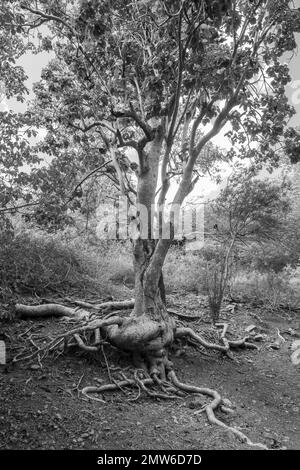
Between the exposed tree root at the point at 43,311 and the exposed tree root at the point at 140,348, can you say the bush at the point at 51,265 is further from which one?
the exposed tree root at the point at 140,348

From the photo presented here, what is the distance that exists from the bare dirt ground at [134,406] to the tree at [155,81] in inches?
19.7

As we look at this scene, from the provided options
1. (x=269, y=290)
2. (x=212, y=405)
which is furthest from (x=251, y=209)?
(x=212, y=405)

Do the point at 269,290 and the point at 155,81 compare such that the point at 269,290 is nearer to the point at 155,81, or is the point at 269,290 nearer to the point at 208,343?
the point at 208,343

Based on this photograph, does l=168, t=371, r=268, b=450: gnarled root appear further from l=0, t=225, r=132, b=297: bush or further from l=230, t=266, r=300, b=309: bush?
l=230, t=266, r=300, b=309: bush

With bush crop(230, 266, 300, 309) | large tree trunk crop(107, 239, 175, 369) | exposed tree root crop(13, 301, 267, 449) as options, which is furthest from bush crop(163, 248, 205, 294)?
exposed tree root crop(13, 301, 267, 449)

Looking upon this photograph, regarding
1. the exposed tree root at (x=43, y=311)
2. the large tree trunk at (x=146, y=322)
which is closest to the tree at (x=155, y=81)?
the large tree trunk at (x=146, y=322)

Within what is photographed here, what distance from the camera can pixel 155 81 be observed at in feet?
11.8

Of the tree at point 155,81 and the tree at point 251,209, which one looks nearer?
the tree at point 155,81

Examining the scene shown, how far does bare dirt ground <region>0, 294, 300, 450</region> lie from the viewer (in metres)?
2.79

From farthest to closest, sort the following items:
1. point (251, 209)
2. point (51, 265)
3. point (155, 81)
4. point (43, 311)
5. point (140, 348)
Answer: point (251, 209), point (51, 265), point (43, 311), point (140, 348), point (155, 81)

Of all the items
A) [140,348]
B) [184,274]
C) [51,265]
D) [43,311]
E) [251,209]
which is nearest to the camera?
[140,348]

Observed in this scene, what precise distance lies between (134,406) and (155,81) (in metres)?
3.21

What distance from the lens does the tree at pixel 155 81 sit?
3.83 m

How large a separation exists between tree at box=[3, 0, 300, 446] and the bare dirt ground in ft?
1.64
